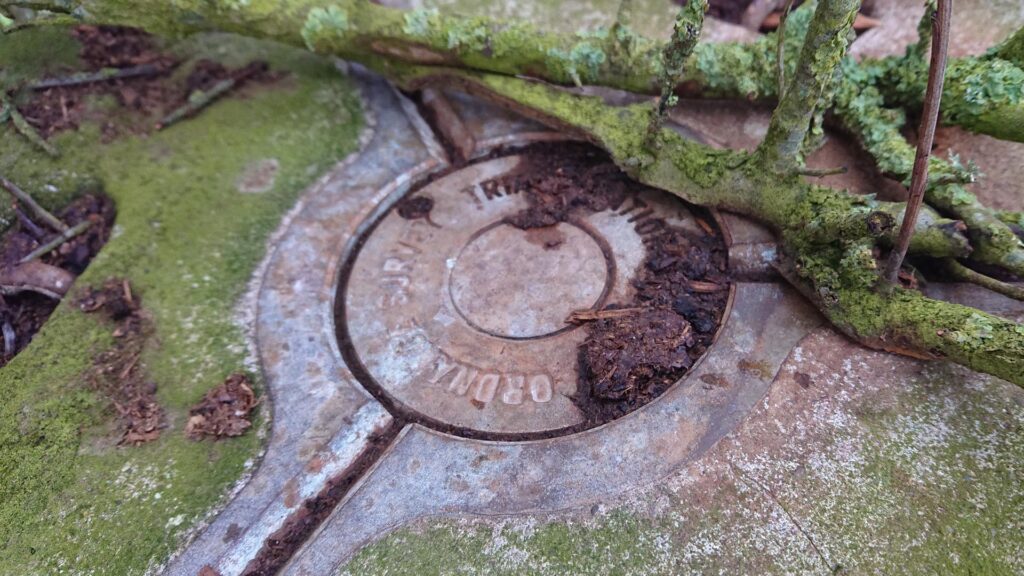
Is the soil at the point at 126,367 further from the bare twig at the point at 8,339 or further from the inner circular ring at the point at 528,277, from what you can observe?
the inner circular ring at the point at 528,277

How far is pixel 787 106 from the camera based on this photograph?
210cm

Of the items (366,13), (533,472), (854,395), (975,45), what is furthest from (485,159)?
(975,45)

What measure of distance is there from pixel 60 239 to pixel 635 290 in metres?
2.37

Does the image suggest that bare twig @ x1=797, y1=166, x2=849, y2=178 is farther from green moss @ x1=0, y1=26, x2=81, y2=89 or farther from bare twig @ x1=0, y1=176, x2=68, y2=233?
green moss @ x1=0, y1=26, x2=81, y2=89

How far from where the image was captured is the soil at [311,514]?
1908 mm

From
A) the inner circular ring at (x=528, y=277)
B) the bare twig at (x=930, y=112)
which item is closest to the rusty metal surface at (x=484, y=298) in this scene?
the inner circular ring at (x=528, y=277)

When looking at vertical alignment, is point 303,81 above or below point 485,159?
above

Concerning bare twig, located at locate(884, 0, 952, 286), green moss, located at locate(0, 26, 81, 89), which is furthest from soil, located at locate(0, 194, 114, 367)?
bare twig, located at locate(884, 0, 952, 286)

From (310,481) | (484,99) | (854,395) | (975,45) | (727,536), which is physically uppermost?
(975,45)

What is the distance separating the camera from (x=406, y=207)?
282 centimetres

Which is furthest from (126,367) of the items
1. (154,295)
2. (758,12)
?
(758,12)

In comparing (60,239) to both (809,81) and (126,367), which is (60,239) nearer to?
(126,367)

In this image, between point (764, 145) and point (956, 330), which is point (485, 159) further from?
point (956, 330)

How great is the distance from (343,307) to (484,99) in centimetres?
119
